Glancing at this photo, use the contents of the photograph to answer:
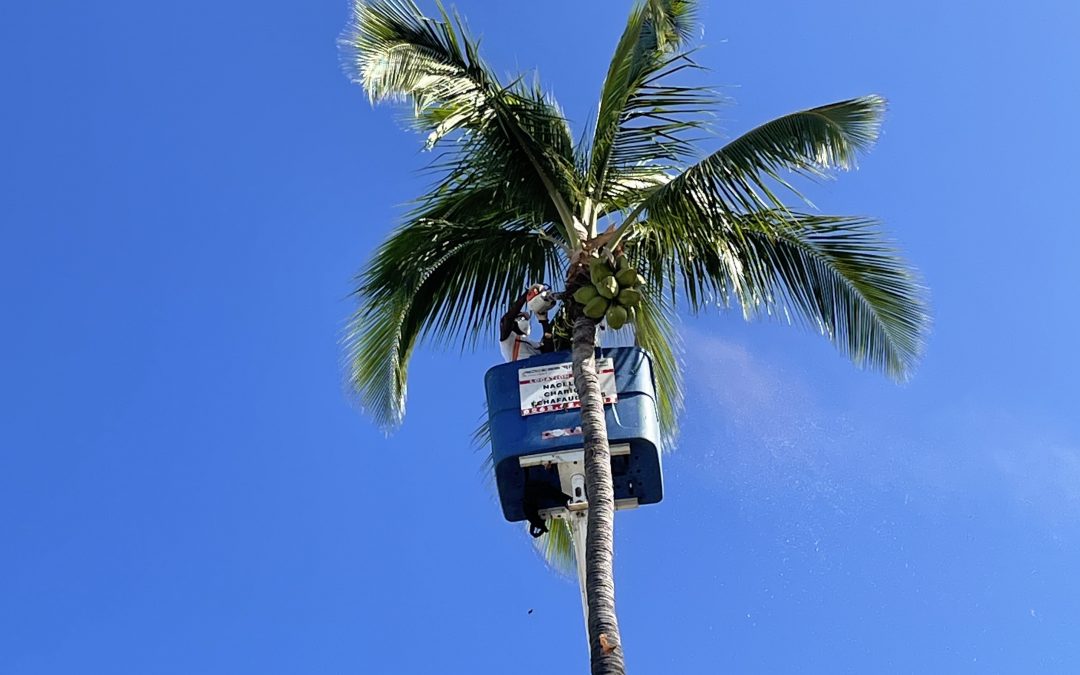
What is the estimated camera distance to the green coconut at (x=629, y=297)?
940 cm

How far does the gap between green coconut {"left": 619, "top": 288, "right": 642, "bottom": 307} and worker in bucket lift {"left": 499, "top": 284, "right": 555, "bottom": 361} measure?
1.26 metres

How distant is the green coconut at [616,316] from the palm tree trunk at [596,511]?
0.76 feet

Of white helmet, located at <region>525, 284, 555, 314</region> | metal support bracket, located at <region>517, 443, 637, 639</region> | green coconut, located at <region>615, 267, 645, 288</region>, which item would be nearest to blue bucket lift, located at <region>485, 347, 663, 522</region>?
metal support bracket, located at <region>517, 443, 637, 639</region>

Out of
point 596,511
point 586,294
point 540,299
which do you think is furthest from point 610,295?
point 596,511

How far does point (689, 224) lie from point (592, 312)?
125 centimetres

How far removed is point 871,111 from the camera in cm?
1006

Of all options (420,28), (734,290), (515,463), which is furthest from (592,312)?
(420,28)

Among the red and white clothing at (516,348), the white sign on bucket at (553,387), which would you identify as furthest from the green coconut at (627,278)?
the red and white clothing at (516,348)

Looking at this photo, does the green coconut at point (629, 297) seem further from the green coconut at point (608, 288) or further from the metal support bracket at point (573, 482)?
the metal support bracket at point (573, 482)

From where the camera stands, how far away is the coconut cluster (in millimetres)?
9414

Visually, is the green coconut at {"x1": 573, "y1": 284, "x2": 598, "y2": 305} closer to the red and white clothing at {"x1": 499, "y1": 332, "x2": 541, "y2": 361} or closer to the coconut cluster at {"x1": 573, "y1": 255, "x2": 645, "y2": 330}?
the coconut cluster at {"x1": 573, "y1": 255, "x2": 645, "y2": 330}

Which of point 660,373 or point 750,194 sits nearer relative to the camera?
point 750,194

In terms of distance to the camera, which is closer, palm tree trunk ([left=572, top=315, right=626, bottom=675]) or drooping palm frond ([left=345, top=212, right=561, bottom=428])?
palm tree trunk ([left=572, top=315, right=626, bottom=675])

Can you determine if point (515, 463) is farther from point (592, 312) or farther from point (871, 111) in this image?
point (871, 111)
